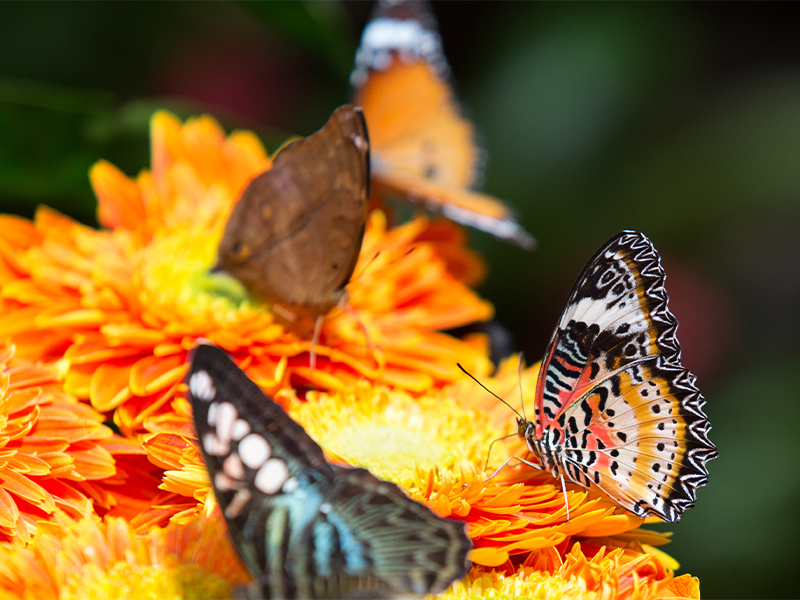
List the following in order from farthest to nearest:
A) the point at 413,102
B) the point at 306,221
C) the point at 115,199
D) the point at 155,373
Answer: the point at 413,102 → the point at 115,199 → the point at 306,221 → the point at 155,373

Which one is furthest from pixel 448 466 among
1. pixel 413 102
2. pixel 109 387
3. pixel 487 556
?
pixel 413 102

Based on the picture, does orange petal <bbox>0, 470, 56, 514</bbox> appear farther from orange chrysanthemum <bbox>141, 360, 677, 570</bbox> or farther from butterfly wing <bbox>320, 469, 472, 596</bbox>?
butterfly wing <bbox>320, 469, 472, 596</bbox>

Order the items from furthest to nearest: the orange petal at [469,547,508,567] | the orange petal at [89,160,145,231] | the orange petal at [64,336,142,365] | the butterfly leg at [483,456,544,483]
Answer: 1. the orange petal at [89,160,145,231]
2. the orange petal at [64,336,142,365]
3. the butterfly leg at [483,456,544,483]
4. the orange petal at [469,547,508,567]

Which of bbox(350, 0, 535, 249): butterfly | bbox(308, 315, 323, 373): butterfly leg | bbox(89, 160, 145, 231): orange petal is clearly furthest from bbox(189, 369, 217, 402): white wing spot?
bbox(350, 0, 535, 249): butterfly

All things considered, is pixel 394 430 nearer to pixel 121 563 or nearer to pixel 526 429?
pixel 526 429

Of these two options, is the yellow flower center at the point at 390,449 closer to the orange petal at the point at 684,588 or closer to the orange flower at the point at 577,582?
the orange flower at the point at 577,582

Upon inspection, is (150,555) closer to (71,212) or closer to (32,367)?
(32,367)

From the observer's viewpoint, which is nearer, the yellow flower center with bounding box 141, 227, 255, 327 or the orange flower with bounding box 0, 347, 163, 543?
the orange flower with bounding box 0, 347, 163, 543

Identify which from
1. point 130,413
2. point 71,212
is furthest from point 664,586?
point 71,212
